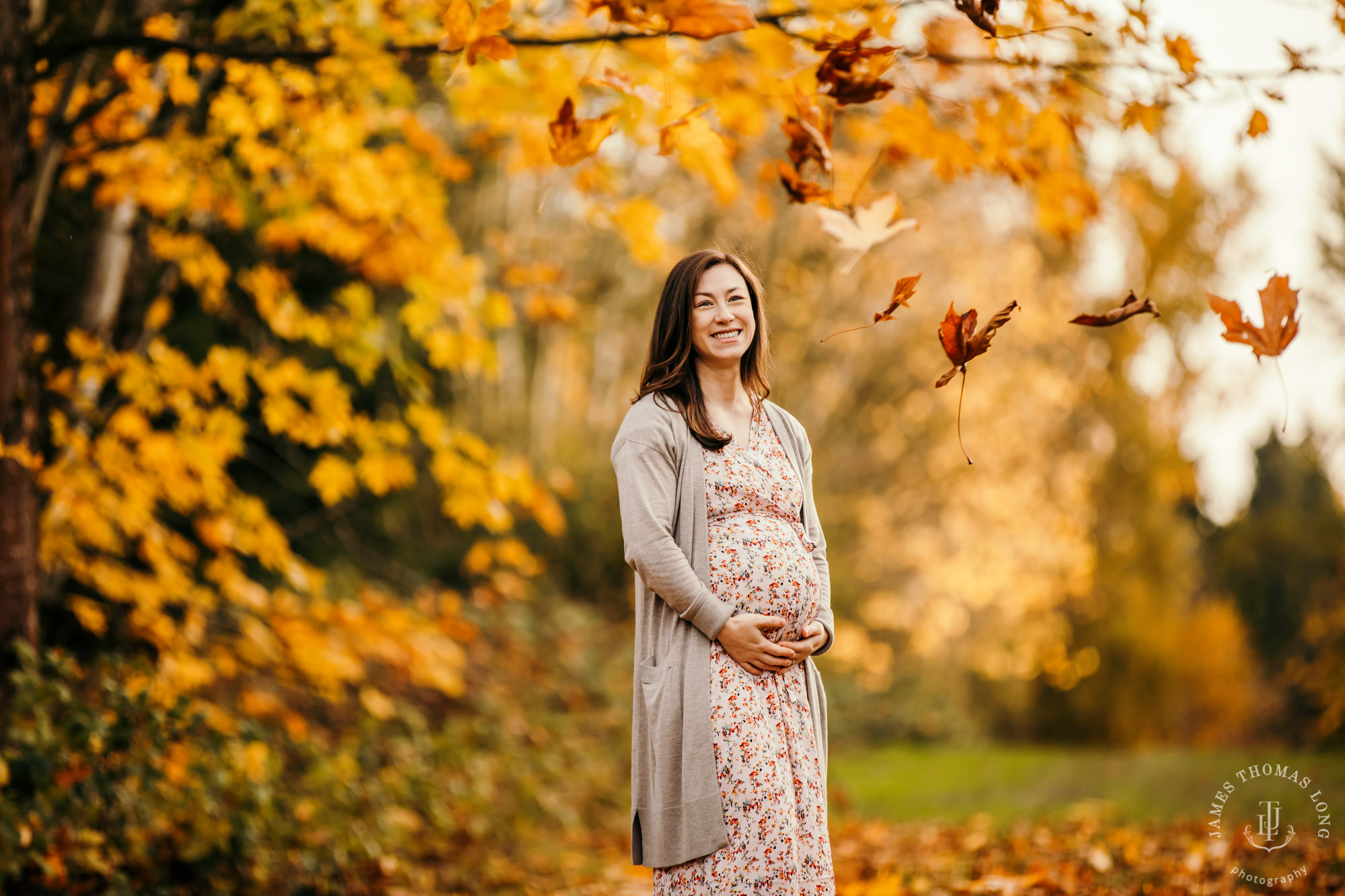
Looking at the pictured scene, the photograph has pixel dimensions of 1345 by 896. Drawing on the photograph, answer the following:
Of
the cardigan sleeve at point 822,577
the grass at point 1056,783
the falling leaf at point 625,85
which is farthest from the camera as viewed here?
the grass at point 1056,783

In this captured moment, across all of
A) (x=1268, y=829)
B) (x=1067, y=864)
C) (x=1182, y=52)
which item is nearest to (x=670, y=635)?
(x=1182, y=52)

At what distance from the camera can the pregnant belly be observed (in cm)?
204

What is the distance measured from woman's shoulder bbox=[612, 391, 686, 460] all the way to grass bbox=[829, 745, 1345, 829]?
4.10 meters

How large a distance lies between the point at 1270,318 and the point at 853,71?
1.05m

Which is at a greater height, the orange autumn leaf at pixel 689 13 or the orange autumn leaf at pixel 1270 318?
the orange autumn leaf at pixel 689 13

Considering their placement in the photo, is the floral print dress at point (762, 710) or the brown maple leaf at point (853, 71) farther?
the brown maple leaf at point (853, 71)

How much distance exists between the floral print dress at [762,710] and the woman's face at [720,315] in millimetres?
183

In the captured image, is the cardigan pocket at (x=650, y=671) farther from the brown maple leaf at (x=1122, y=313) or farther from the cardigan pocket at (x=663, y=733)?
the brown maple leaf at (x=1122, y=313)

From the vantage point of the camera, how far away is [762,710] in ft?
6.59

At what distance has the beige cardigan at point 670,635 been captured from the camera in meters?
1.95

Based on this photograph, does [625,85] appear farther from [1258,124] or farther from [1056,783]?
[1056,783]

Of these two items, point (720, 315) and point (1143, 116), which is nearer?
point (720, 315)

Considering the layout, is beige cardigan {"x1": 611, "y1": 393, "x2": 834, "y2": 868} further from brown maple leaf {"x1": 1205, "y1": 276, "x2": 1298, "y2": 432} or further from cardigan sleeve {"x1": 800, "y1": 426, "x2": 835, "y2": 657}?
brown maple leaf {"x1": 1205, "y1": 276, "x2": 1298, "y2": 432}

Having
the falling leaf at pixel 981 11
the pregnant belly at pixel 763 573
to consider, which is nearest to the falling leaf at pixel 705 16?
the falling leaf at pixel 981 11
